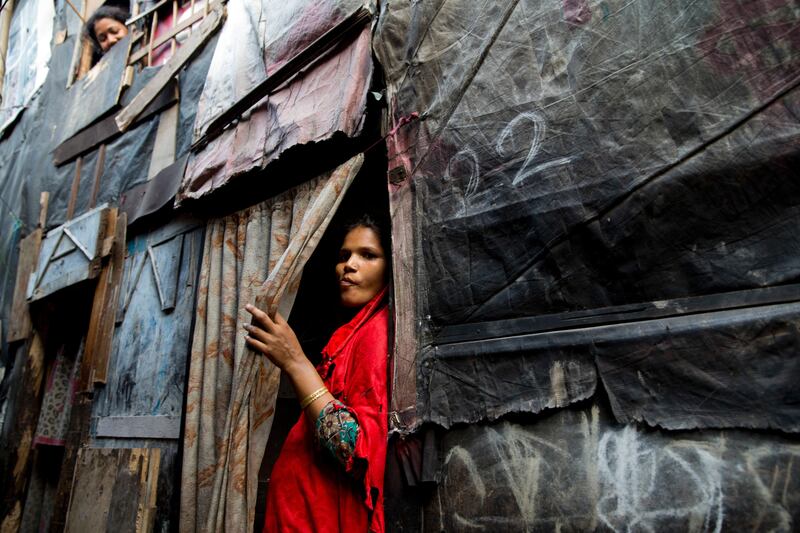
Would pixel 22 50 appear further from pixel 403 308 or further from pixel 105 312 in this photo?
pixel 403 308

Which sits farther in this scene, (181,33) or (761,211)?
(181,33)

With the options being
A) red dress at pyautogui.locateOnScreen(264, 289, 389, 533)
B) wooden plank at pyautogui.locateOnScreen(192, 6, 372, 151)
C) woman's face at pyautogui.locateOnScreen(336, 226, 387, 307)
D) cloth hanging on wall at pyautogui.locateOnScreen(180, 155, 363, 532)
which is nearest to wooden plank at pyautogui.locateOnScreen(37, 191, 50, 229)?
wooden plank at pyautogui.locateOnScreen(192, 6, 372, 151)

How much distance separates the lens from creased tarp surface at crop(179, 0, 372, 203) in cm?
273

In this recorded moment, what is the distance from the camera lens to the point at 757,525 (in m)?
1.34

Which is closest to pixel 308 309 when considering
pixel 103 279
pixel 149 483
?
pixel 149 483

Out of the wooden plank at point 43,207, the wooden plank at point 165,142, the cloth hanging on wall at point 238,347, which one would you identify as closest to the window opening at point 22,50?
the wooden plank at point 43,207

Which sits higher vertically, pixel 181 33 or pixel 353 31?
pixel 181 33

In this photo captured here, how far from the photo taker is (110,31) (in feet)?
20.2

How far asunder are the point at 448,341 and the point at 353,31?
1773 mm

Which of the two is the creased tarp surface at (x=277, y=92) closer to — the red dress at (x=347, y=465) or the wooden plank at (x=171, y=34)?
the wooden plank at (x=171, y=34)

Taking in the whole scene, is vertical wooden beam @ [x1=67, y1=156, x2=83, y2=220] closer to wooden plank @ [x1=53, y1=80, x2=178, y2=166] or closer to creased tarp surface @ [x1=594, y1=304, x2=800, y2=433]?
wooden plank @ [x1=53, y1=80, x2=178, y2=166]

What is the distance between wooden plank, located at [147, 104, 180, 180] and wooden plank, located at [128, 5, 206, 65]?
99cm

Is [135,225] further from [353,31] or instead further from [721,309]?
[721,309]

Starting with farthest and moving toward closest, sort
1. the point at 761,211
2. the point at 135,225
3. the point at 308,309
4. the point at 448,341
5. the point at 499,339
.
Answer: the point at 135,225, the point at 308,309, the point at 448,341, the point at 499,339, the point at 761,211
